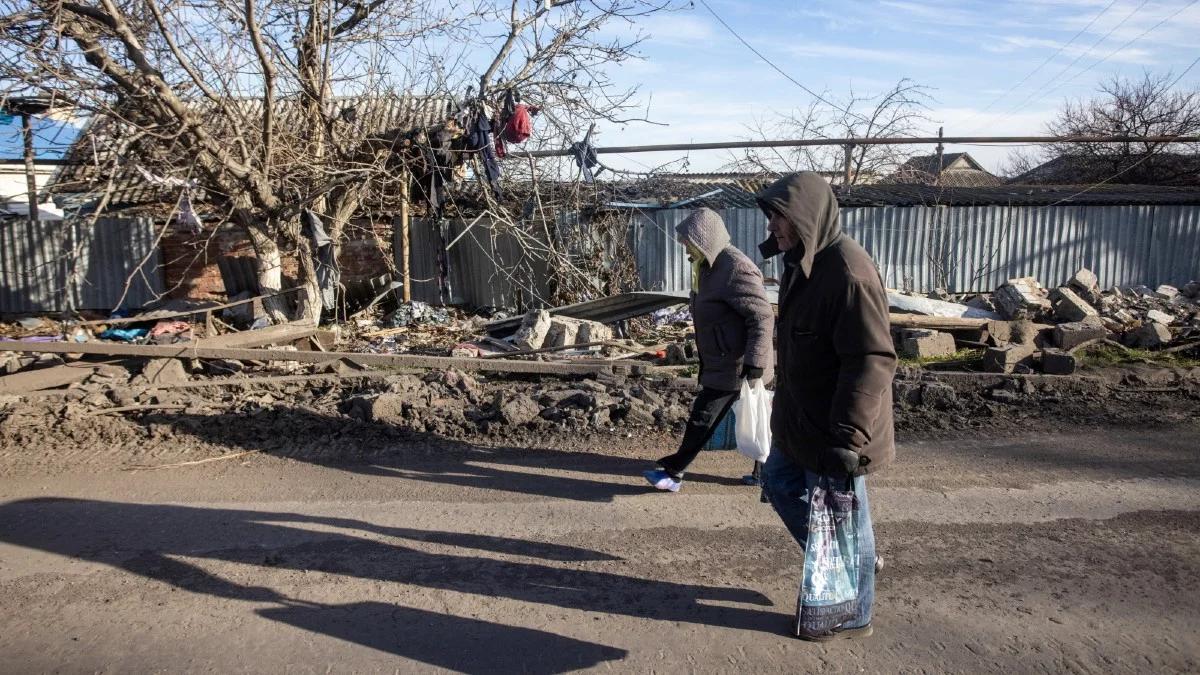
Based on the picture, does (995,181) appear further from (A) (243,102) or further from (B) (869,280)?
(B) (869,280)

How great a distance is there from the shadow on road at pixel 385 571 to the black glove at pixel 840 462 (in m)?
0.79

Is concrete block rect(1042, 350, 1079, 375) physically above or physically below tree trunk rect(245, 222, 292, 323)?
below

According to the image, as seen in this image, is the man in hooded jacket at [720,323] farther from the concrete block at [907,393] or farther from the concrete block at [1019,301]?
the concrete block at [1019,301]

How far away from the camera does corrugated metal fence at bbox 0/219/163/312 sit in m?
13.4

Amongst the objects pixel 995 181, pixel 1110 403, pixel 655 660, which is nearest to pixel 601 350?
pixel 1110 403

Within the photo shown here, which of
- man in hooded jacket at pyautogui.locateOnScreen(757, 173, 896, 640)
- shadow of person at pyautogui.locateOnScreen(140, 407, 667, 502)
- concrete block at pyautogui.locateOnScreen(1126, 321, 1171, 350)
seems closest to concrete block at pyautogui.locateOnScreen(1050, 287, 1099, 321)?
concrete block at pyautogui.locateOnScreen(1126, 321, 1171, 350)

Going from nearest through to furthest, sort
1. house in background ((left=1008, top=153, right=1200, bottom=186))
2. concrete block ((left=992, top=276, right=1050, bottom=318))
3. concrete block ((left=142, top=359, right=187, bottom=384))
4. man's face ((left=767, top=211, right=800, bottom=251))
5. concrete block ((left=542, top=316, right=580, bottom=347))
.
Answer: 1. man's face ((left=767, top=211, right=800, bottom=251))
2. concrete block ((left=142, top=359, right=187, bottom=384))
3. concrete block ((left=542, top=316, right=580, bottom=347))
4. concrete block ((left=992, top=276, right=1050, bottom=318))
5. house in background ((left=1008, top=153, right=1200, bottom=186))

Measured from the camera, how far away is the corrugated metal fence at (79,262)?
13.4 m

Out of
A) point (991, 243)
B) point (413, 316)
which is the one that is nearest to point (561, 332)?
point (413, 316)

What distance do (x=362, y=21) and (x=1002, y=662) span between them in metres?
10.0

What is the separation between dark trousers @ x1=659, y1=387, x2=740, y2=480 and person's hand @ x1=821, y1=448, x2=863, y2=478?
5.75 feet

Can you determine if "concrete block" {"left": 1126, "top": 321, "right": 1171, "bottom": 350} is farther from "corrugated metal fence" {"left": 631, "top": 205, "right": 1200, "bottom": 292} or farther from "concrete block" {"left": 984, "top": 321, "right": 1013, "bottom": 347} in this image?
"corrugated metal fence" {"left": 631, "top": 205, "right": 1200, "bottom": 292}

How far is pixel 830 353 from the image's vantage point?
2971mm

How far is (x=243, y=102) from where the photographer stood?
9438 millimetres
